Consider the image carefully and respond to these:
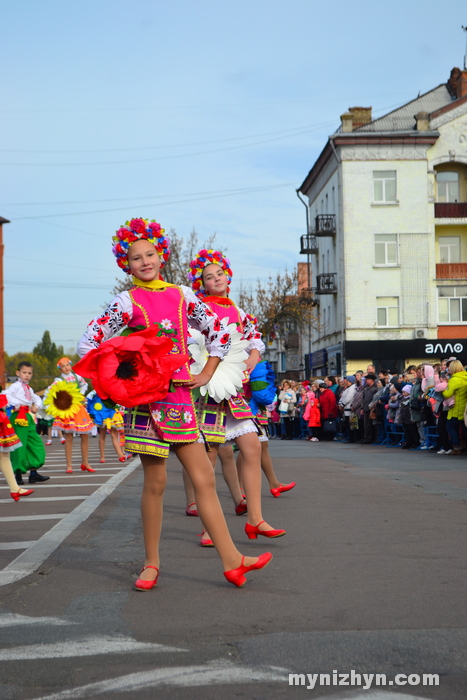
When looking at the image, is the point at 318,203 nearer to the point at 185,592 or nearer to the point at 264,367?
the point at 264,367

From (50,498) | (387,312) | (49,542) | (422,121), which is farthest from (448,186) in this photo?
(49,542)

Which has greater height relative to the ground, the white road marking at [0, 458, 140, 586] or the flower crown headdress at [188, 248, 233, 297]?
the flower crown headdress at [188, 248, 233, 297]

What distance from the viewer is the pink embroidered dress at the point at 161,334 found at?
522 centimetres

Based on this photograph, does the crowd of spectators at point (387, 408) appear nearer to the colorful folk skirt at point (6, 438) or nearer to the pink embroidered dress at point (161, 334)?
the colorful folk skirt at point (6, 438)

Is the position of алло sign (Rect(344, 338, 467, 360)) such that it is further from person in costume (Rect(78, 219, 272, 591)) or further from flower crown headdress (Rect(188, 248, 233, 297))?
person in costume (Rect(78, 219, 272, 591))

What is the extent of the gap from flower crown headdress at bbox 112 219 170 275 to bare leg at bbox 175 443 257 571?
122 centimetres

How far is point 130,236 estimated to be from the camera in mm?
5535

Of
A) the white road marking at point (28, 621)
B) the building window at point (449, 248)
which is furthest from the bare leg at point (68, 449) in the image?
the building window at point (449, 248)

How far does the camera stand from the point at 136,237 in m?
5.53

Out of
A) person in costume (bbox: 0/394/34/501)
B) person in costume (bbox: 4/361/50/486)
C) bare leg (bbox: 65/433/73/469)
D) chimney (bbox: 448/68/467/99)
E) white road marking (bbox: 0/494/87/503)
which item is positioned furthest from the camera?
chimney (bbox: 448/68/467/99)

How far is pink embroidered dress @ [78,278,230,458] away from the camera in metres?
5.22

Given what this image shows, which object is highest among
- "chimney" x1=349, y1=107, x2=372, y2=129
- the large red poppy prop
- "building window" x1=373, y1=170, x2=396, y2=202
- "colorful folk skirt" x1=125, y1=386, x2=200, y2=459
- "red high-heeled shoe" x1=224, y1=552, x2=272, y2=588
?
"chimney" x1=349, y1=107, x2=372, y2=129

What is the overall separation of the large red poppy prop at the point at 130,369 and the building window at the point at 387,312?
146 feet

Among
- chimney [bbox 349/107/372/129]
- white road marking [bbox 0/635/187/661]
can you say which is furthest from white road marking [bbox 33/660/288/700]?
chimney [bbox 349/107/372/129]
